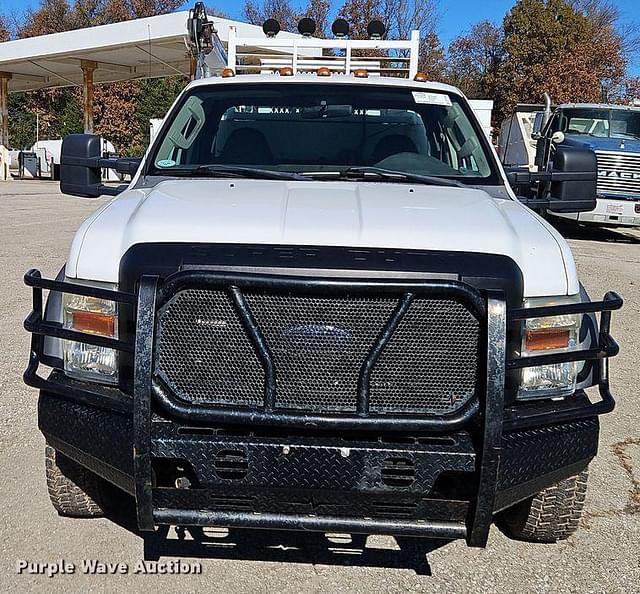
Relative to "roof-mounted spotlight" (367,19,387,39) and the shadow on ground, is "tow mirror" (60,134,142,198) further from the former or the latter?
"roof-mounted spotlight" (367,19,387,39)

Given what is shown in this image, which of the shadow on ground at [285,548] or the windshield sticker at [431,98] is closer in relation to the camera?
the shadow on ground at [285,548]

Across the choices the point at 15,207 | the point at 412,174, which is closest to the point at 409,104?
the point at 412,174

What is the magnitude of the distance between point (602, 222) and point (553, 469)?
11837mm

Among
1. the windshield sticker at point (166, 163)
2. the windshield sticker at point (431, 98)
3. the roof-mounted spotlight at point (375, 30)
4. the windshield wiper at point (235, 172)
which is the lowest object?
the windshield wiper at point (235, 172)

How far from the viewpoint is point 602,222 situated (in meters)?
13.5

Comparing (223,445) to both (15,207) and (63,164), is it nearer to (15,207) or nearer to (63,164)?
(63,164)

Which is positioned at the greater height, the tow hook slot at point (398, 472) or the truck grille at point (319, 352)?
the truck grille at point (319, 352)

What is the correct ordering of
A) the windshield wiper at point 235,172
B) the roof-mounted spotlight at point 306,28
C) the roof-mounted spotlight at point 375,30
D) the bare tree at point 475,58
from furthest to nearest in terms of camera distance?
the bare tree at point 475,58 → the roof-mounted spotlight at point 306,28 → the roof-mounted spotlight at point 375,30 → the windshield wiper at point 235,172

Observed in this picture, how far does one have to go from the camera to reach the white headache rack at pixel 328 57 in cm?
671

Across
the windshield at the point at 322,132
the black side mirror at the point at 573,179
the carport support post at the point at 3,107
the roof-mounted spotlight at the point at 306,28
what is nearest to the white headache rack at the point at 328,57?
the roof-mounted spotlight at the point at 306,28

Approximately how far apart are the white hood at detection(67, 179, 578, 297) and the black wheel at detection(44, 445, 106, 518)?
0.89 m

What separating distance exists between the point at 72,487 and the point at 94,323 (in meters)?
0.93

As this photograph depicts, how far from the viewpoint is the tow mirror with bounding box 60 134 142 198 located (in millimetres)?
4105

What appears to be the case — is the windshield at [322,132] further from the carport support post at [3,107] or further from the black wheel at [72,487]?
the carport support post at [3,107]
